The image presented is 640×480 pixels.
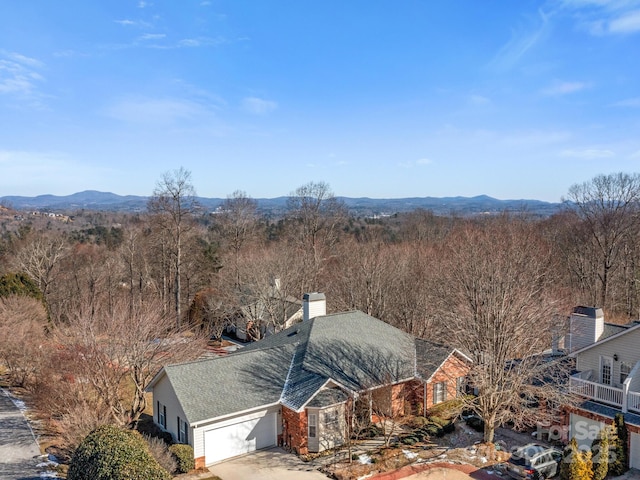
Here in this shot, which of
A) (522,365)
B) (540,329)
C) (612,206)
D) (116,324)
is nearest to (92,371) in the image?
(116,324)

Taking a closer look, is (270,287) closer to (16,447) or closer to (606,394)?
(16,447)

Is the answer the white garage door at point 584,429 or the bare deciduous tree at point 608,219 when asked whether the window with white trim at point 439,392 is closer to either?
the white garage door at point 584,429

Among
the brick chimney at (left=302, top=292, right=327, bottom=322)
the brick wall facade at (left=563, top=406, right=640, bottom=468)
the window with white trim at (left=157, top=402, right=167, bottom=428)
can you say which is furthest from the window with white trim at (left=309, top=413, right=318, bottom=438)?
the brick wall facade at (left=563, top=406, right=640, bottom=468)

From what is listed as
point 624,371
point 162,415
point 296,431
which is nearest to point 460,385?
point 624,371

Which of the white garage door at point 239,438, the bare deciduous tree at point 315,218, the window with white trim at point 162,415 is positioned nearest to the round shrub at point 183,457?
the white garage door at point 239,438

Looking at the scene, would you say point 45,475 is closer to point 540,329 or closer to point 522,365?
point 522,365

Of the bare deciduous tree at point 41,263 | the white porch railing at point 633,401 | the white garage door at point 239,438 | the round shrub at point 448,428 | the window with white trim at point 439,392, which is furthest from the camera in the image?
the bare deciduous tree at point 41,263
